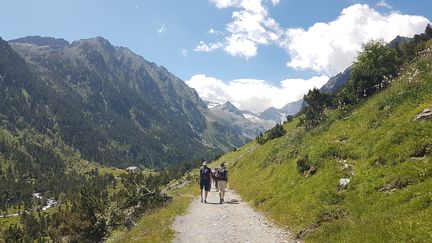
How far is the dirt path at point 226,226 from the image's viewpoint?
20.5 metres

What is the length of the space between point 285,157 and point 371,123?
10147mm

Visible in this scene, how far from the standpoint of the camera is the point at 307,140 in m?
37.2

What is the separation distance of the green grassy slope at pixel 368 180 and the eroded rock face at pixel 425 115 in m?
0.42

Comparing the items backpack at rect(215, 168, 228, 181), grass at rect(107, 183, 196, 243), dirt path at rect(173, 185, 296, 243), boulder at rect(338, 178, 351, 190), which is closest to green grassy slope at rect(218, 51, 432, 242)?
boulder at rect(338, 178, 351, 190)

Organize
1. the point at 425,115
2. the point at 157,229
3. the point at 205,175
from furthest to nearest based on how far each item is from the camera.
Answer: the point at 205,175 < the point at 157,229 < the point at 425,115

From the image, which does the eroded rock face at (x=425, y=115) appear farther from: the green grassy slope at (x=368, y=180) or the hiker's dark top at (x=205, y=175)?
the hiker's dark top at (x=205, y=175)

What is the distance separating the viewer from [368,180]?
67.2ft

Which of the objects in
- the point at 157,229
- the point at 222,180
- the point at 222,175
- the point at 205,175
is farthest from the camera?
the point at 205,175

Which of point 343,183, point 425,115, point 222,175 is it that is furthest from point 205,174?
point 425,115

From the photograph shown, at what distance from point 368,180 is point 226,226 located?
8.19m

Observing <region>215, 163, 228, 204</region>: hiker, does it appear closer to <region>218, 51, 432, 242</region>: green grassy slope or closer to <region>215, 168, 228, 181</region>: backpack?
<region>215, 168, 228, 181</region>: backpack

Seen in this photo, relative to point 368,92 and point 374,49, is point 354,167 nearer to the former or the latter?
point 368,92

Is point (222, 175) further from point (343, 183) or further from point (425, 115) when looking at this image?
point (425, 115)

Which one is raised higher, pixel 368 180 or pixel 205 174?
pixel 205 174
